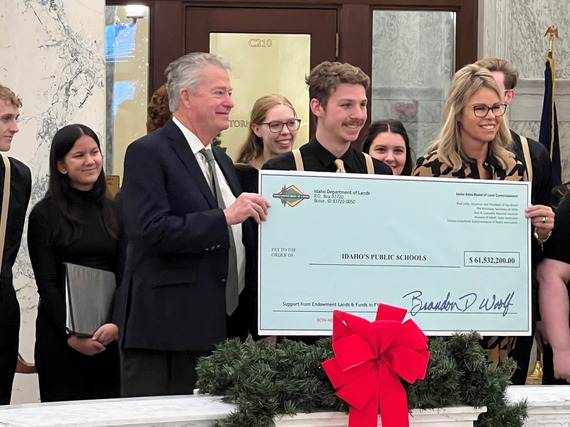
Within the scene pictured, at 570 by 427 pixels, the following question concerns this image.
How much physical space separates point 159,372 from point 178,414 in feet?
3.30

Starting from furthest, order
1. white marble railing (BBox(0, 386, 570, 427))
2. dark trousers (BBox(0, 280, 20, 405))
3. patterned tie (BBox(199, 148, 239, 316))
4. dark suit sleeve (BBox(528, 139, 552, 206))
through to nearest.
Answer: dark trousers (BBox(0, 280, 20, 405)) < dark suit sleeve (BBox(528, 139, 552, 206)) < patterned tie (BBox(199, 148, 239, 316)) < white marble railing (BBox(0, 386, 570, 427))

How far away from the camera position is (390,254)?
3158 mm

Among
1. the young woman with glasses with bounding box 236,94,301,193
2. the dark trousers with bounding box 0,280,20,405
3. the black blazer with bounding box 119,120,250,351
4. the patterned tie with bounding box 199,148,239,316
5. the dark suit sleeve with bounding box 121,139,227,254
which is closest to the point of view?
the dark suit sleeve with bounding box 121,139,227,254

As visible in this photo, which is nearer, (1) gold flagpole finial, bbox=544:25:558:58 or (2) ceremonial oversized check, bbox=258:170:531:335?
(2) ceremonial oversized check, bbox=258:170:531:335

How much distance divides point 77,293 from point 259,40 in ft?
12.2

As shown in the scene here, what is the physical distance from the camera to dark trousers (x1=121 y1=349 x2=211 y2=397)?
143 inches

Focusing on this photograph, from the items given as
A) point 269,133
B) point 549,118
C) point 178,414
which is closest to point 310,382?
point 178,414

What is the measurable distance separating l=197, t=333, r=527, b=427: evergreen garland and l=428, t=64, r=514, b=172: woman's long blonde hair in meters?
1.16

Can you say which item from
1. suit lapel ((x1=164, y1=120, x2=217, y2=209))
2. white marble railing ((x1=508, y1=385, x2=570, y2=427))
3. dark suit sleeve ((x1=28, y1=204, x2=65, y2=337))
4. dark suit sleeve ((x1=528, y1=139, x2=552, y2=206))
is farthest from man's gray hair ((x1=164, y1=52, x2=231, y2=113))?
white marble railing ((x1=508, y1=385, x2=570, y2=427))

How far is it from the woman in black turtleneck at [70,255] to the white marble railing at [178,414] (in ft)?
5.86

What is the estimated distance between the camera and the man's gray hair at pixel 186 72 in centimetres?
371

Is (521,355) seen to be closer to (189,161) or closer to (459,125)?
(459,125)

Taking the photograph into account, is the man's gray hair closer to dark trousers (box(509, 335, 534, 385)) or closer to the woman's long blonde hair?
the woman's long blonde hair
